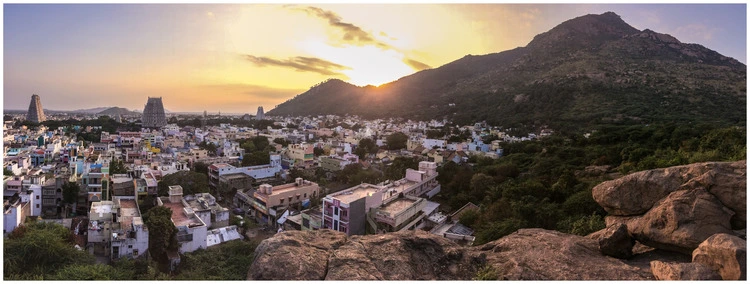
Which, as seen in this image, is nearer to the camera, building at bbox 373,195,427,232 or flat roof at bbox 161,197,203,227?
flat roof at bbox 161,197,203,227

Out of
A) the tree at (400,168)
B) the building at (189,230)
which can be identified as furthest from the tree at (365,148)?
the building at (189,230)

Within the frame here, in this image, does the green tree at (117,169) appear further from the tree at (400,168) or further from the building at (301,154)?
the tree at (400,168)

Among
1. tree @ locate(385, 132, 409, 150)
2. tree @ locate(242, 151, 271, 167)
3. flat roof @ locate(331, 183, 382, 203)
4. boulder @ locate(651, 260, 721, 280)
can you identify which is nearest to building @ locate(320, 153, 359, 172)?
tree @ locate(242, 151, 271, 167)

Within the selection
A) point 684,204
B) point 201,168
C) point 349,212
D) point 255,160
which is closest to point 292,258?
point 684,204

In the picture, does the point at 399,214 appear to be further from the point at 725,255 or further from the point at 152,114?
the point at 152,114

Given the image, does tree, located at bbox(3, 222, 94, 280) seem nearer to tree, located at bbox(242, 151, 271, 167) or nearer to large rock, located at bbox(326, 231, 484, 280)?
large rock, located at bbox(326, 231, 484, 280)

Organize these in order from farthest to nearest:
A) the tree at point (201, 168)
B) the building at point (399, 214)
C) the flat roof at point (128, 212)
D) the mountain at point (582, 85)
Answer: the mountain at point (582, 85) → the tree at point (201, 168) → the building at point (399, 214) → the flat roof at point (128, 212)
